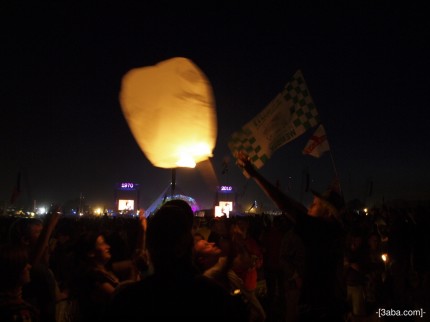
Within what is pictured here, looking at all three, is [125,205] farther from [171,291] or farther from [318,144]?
[171,291]

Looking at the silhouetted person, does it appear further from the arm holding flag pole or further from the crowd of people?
the arm holding flag pole

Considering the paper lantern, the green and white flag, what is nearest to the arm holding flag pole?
the green and white flag

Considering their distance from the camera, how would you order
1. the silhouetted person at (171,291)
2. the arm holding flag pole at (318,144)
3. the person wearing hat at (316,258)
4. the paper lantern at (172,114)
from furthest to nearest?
1. the arm holding flag pole at (318,144)
2. the paper lantern at (172,114)
3. the person wearing hat at (316,258)
4. the silhouetted person at (171,291)

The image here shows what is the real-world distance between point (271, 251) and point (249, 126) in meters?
4.40

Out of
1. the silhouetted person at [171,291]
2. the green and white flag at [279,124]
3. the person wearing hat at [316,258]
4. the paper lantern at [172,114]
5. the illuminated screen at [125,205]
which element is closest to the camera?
the silhouetted person at [171,291]

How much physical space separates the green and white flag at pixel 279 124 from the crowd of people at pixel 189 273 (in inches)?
61.1

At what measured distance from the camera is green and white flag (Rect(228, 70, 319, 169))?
668cm

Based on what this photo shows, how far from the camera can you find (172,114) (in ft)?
15.4

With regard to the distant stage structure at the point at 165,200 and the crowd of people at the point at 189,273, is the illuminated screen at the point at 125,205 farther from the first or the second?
the crowd of people at the point at 189,273

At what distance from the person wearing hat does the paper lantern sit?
110cm

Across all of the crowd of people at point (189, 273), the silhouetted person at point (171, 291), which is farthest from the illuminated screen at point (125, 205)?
the silhouetted person at point (171, 291)

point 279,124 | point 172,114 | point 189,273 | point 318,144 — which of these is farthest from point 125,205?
point 189,273

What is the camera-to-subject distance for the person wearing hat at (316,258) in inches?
142

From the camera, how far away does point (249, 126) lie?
22.3 ft
